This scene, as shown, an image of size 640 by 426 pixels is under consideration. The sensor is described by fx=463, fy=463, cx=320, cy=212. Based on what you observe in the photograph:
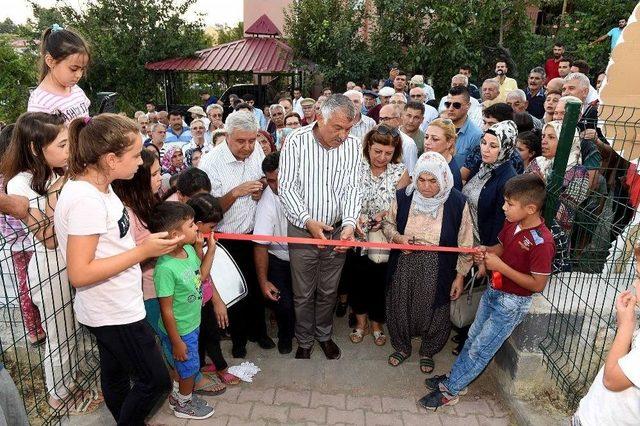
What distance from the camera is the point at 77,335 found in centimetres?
296

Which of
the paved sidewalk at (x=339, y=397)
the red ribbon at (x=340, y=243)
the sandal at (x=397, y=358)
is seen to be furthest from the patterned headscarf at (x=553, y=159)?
the sandal at (x=397, y=358)

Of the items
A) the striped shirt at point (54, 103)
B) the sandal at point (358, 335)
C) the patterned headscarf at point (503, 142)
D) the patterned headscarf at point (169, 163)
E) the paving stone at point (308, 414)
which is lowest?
the paving stone at point (308, 414)

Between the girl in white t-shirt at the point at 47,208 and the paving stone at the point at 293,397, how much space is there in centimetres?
137

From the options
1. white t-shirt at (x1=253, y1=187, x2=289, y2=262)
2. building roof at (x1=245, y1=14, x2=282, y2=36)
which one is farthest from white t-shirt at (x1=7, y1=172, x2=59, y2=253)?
building roof at (x1=245, y1=14, x2=282, y2=36)

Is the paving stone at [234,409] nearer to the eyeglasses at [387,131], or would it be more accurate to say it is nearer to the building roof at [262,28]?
the eyeglasses at [387,131]

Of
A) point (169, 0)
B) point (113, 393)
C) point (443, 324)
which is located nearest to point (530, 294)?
point (443, 324)

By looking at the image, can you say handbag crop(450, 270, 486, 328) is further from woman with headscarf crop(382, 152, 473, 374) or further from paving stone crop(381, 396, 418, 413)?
paving stone crop(381, 396, 418, 413)

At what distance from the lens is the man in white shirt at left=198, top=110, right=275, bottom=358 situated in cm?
360

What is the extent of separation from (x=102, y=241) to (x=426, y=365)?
259 centimetres

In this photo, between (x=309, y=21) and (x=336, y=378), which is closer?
(x=336, y=378)

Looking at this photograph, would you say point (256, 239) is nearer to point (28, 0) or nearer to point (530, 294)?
point (530, 294)

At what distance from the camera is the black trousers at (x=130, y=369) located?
7.76ft

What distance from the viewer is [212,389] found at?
3326 millimetres

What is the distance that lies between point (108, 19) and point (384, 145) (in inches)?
616
